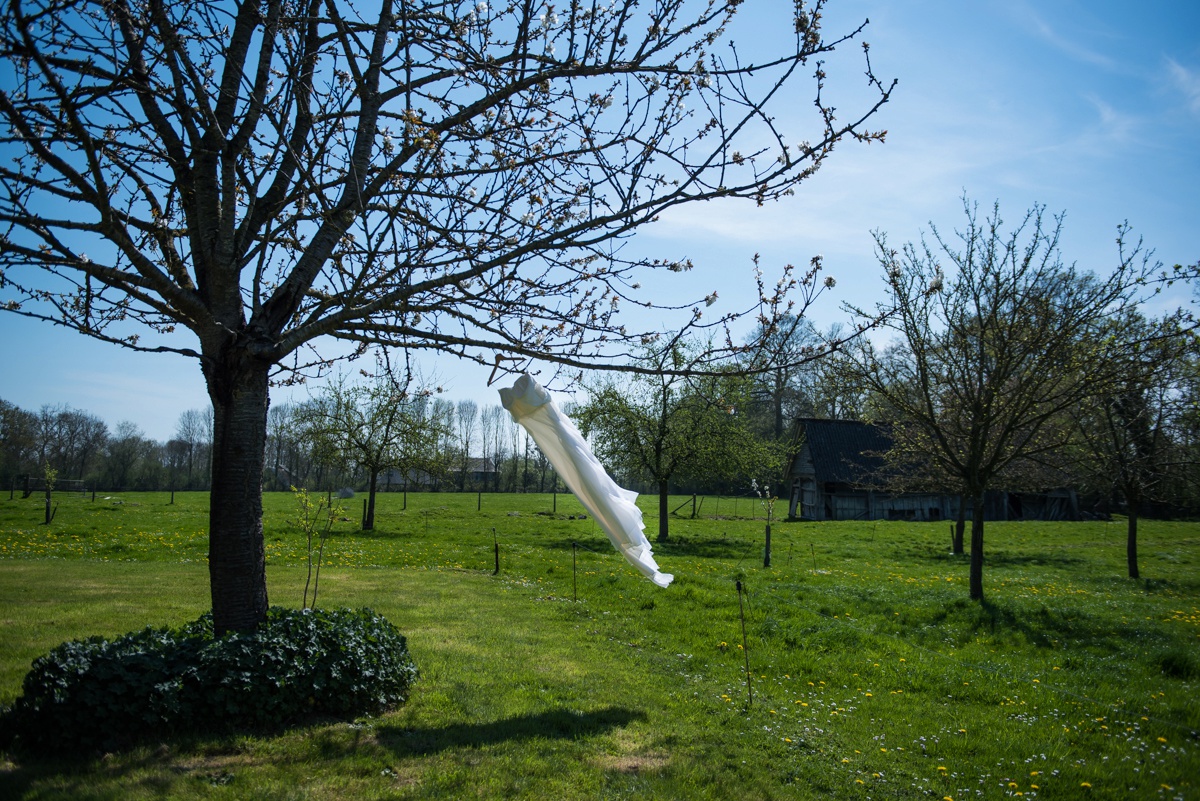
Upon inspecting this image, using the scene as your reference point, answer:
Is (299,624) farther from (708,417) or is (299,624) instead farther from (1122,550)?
(1122,550)

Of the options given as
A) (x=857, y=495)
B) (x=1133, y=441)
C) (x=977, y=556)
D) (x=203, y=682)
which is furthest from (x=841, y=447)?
(x=203, y=682)

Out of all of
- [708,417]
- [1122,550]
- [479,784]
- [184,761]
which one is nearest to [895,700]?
[479,784]

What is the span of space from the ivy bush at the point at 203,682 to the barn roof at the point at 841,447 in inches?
1351

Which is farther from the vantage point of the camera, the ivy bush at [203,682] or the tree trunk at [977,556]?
the tree trunk at [977,556]

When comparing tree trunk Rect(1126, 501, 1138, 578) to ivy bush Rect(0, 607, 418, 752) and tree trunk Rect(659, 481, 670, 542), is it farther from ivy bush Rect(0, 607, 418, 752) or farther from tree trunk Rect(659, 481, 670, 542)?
ivy bush Rect(0, 607, 418, 752)

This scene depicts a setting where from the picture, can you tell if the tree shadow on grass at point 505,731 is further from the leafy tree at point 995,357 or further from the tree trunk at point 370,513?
the tree trunk at point 370,513

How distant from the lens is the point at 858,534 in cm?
2802

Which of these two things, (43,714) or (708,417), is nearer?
(43,714)

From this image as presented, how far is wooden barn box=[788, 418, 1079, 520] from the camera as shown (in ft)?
127

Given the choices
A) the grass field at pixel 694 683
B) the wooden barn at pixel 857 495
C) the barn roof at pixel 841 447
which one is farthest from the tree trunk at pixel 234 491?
the wooden barn at pixel 857 495

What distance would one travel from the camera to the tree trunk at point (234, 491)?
594cm

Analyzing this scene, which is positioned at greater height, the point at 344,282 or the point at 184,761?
the point at 344,282

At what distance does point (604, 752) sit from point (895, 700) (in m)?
3.67

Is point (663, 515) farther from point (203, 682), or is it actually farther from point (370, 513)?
point (203, 682)
